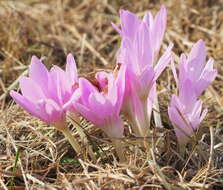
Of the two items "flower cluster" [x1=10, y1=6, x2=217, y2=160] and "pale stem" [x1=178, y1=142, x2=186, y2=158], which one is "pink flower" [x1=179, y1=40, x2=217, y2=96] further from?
"pale stem" [x1=178, y1=142, x2=186, y2=158]

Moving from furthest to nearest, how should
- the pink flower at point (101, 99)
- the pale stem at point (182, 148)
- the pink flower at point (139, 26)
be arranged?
the pale stem at point (182, 148), the pink flower at point (139, 26), the pink flower at point (101, 99)

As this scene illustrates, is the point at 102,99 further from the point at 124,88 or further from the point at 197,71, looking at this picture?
the point at 197,71

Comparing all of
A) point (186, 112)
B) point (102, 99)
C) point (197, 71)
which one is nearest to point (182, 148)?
point (186, 112)

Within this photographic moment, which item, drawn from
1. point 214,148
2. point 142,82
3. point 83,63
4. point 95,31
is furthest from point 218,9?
point 142,82

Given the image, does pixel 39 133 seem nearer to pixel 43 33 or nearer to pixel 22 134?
pixel 22 134

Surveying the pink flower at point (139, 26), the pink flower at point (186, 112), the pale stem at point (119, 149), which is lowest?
the pale stem at point (119, 149)

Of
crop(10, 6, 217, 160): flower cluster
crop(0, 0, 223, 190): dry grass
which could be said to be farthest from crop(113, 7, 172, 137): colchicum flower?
crop(0, 0, 223, 190): dry grass

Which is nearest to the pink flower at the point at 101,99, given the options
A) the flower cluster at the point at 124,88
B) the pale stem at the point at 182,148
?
the flower cluster at the point at 124,88

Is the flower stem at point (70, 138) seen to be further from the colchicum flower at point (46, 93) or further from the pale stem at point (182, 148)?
the pale stem at point (182, 148)
